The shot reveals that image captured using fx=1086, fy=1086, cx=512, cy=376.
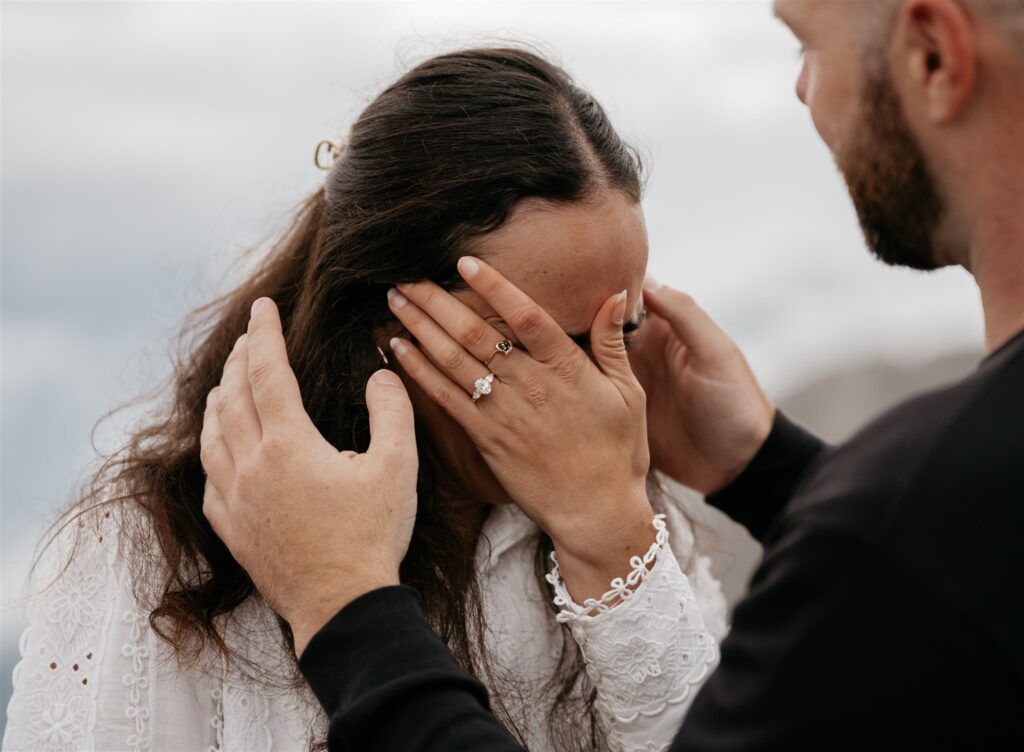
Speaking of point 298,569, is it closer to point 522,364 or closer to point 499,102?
point 522,364

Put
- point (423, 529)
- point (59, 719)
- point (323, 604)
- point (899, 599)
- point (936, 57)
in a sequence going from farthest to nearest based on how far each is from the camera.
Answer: point (423, 529) → point (59, 719) → point (323, 604) → point (936, 57) → point (899, 599)

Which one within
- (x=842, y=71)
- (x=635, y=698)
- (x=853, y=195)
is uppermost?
(x=842, y=71)

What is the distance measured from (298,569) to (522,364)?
554 millimetres

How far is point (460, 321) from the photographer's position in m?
1.92

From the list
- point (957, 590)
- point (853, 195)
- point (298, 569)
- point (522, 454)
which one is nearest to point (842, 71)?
point (853, 195)

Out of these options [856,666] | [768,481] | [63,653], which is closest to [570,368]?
[768,481]

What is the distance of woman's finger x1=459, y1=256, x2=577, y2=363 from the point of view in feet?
6.22

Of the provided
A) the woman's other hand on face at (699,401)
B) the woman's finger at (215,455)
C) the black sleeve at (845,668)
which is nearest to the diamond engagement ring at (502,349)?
the woman's finger at (215,455)

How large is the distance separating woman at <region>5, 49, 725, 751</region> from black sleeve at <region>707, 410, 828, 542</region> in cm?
55

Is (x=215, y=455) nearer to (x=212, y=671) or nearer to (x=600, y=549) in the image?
(x=212, y=671)

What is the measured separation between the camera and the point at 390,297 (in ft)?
6.62

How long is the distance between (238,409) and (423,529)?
432 millimetres

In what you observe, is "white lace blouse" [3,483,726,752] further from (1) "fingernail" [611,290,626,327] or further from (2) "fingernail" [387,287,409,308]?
(2) "fingernail" [387,287,409,308]

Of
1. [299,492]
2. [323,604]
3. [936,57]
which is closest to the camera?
[936,57]
